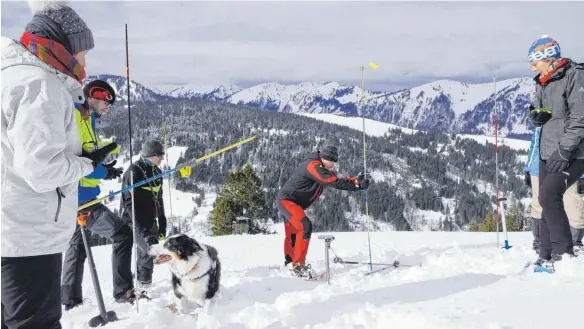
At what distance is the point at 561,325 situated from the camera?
10.4 feet

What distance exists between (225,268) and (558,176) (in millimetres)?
5498

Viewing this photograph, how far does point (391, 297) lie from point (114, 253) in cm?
343

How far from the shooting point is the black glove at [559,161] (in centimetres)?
470

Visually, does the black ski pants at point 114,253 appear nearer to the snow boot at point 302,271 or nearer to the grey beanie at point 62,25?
the snow boot at point 302,271

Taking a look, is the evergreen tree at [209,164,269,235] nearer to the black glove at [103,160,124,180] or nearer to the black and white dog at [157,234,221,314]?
the black and white dog at [157,234,221,314]

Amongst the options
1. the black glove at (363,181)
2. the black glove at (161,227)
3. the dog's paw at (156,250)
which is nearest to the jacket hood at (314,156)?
the black glove at (363,181)

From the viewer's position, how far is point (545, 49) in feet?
16.6

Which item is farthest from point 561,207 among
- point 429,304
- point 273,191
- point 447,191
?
point 447,191

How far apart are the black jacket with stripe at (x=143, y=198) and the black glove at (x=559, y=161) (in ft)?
16.0

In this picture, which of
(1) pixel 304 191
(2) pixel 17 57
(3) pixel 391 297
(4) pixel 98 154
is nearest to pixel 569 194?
(3) pixel 391 297

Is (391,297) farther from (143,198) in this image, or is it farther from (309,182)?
(143,198)

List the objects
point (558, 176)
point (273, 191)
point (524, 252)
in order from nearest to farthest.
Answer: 1. point (558, 176)
2. point (524, 252)
3. point (273, 191)

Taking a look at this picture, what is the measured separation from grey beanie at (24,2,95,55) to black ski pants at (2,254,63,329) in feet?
4.32

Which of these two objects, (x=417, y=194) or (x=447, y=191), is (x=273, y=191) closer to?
(x=417, y=194)
